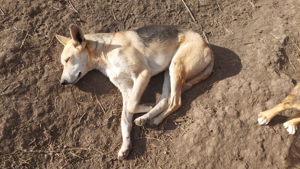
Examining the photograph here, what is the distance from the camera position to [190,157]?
12.2 ft

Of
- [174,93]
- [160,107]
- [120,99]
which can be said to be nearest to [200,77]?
[174,93]

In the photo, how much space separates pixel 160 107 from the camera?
4141 millimetres

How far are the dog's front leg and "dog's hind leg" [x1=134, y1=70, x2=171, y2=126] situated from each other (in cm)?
18

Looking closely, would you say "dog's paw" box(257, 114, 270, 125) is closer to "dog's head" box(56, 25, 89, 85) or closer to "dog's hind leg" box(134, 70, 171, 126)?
"dog's hind leg" box(134, 70, 171, 126)

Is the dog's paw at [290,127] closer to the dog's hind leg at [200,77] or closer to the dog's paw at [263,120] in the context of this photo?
the dog's paw at [263,120]

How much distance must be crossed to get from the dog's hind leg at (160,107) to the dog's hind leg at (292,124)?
83.2 inches

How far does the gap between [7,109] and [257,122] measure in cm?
446

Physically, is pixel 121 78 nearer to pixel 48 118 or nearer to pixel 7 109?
pixel 48 118

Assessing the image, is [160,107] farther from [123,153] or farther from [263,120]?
[263,120]

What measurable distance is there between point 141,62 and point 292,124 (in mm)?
2846

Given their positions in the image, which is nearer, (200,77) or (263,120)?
(263,120)

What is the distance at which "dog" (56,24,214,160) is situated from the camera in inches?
161

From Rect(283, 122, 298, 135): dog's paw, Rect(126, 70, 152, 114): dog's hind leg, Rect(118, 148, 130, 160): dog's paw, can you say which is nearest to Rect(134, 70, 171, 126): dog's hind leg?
Rect(126, 70, 152, 114): dog's hind leg

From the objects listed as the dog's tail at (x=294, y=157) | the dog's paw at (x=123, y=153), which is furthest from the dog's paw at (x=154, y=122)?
the dog's tail at (x=294, y=157)
